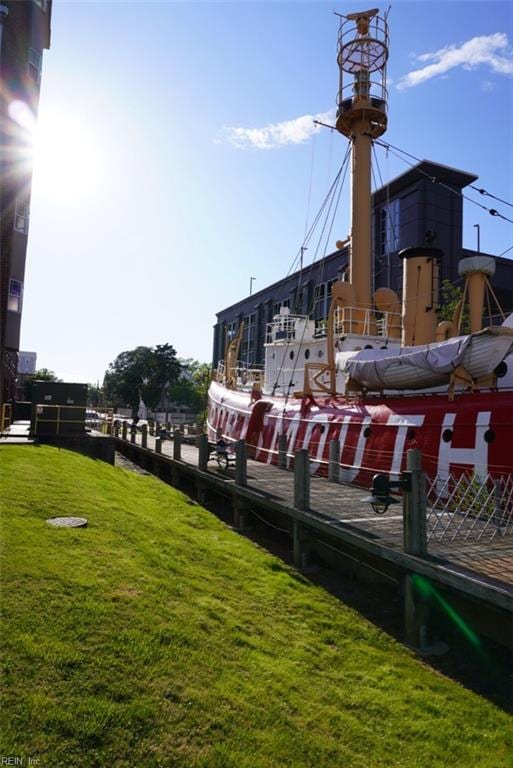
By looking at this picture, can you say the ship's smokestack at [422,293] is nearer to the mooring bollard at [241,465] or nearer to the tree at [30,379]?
the mooring bollard at [241,465]

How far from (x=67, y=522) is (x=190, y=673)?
12.6 feet

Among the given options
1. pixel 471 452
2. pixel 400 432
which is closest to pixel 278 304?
pixel 400 432

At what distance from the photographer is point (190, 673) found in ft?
16.9

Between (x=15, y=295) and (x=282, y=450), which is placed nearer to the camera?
(x=282, y=450)

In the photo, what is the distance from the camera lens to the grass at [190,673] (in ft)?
13.7

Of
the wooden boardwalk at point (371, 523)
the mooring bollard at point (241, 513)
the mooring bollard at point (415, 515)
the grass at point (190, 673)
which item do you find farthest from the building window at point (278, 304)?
the mooring bollard at point (415, 515)

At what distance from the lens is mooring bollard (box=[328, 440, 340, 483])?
14.2m

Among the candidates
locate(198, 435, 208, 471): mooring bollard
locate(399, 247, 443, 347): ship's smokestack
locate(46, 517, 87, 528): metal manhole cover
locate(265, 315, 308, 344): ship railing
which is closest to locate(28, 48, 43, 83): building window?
locate(265, 315, 308, 344): ship railing

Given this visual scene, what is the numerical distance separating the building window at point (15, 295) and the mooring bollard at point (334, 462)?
14.4 metres

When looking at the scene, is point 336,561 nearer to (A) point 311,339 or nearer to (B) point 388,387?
(B) point 388,387

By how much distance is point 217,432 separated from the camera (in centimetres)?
2583

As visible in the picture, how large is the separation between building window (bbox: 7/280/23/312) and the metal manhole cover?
15189 millimetres

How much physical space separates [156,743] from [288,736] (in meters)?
1.31

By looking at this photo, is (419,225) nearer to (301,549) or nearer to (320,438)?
(320,438)
